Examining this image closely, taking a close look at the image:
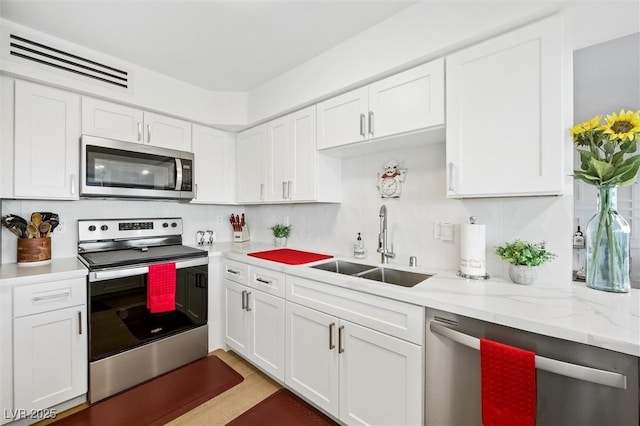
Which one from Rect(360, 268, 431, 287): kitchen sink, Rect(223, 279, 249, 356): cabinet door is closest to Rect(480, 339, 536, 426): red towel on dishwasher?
Rect(360, 268, 431, 287): kitchen sink

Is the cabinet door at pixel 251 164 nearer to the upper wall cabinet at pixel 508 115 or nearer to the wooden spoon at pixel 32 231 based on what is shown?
the wooden spoon at pixel 32 231

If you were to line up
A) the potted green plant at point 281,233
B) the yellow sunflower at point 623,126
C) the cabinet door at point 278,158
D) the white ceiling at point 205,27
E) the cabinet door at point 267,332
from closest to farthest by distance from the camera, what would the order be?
the yellow sunflower at point 623,126 → the white ceiling at point 205,27 → the cabinet door at point 267,332 → the cabinet door at point 278,158 → the potted green plant at point 281,233

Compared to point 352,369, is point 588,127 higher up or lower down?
higher up

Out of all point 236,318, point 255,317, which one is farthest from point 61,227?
point 255,317

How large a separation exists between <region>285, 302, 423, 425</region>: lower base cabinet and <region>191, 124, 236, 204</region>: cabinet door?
5.01 feet

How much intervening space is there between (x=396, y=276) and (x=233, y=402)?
4.61ft

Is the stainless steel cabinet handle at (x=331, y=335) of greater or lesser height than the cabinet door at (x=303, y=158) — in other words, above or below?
below

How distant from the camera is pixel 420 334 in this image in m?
1.23

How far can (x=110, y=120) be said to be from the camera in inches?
84.4

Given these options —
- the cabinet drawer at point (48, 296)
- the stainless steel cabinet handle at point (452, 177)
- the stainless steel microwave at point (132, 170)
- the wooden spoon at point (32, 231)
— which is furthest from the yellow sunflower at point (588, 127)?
the wooden spoon at point (32, 231)

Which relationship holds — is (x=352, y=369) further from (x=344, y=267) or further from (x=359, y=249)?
(x=359, y=249)

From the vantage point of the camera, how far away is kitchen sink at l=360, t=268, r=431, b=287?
1.69m

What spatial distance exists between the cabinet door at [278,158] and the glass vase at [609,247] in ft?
6.38

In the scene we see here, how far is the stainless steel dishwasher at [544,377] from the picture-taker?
875 mm
